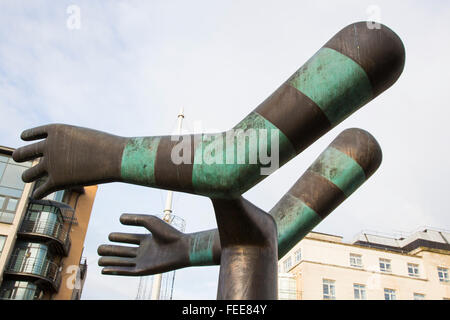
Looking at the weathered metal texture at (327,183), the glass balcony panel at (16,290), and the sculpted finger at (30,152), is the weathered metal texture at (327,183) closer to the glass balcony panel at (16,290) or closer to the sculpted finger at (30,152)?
the sculpted finger at (30,152)

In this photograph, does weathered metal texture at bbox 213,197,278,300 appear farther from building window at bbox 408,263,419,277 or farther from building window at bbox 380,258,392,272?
building window at bbox 408,263,419,277

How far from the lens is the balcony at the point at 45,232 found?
20.5m

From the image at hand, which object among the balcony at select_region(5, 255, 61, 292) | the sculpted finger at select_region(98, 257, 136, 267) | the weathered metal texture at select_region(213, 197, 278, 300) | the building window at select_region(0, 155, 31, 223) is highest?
the building window at select_region(0, 155, 31, 223)

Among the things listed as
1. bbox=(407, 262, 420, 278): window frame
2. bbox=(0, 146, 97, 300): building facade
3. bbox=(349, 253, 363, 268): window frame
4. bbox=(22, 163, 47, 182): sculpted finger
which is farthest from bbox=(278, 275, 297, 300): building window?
bbox=(22, 163, 47, 182): sculpted finger

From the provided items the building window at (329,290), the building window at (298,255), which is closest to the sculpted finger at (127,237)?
the building window at (298,255)

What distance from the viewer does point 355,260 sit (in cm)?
2878

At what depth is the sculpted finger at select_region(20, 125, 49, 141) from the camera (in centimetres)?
197

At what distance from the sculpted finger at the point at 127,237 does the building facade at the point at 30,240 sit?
17.7 metres

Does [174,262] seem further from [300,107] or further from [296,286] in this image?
[296,286]

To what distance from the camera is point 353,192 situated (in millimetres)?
2436

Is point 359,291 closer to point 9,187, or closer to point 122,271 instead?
point 9,187

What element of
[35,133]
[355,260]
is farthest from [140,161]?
[355,260]

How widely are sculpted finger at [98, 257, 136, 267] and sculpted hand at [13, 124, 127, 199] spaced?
1.10 m
